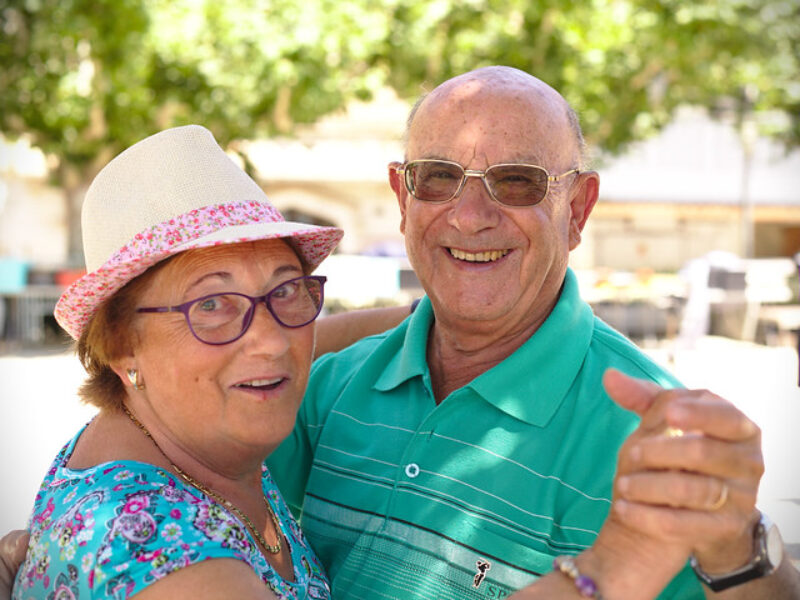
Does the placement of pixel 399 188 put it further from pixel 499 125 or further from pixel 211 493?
pixel 211 493

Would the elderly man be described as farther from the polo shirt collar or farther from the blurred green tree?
the blurred green tree

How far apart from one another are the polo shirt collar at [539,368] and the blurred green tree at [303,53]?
1007 cm

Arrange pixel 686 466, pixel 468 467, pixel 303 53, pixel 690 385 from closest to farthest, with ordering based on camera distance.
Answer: pixel 686 466, pixel 468 467, pixel 690 385, pixel 303 53

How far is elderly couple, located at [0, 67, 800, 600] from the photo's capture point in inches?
57.6

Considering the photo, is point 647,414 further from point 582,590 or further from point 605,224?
point 605,224

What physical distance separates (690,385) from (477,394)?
30.2 ft

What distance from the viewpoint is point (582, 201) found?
271cm

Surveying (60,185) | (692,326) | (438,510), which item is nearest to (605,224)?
(692,326)

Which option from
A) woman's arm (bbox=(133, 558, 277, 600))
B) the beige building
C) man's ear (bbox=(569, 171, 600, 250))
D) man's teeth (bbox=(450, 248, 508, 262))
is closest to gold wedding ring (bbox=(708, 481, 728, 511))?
woman's arm (bbox=(133, 558, 277, 600))

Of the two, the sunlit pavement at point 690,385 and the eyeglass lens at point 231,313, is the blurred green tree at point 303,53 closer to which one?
the sunlit pavement at point 690,385

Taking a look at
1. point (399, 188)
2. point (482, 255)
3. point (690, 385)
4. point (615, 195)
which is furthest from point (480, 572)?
point (615, 195)

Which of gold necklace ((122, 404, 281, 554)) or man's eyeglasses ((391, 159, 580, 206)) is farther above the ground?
man's eyeglasses ((391, 159, 580, 206))

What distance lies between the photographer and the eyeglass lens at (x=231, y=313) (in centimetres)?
201

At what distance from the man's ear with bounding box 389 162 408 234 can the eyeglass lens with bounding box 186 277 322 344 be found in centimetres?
71
